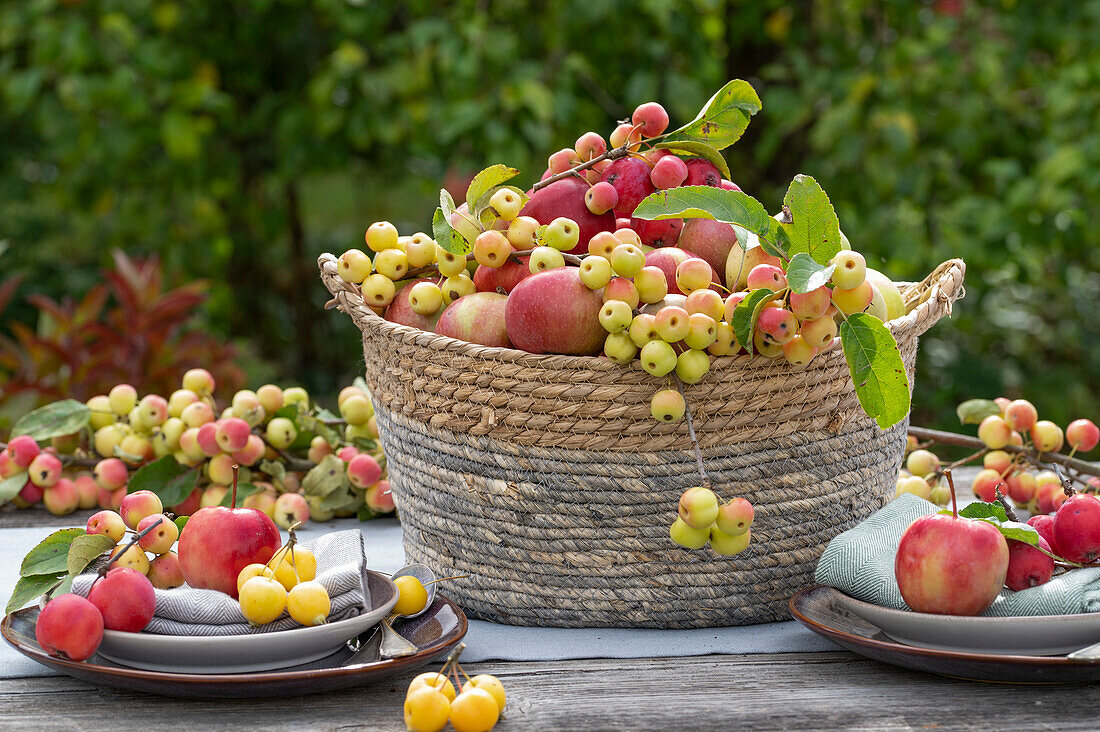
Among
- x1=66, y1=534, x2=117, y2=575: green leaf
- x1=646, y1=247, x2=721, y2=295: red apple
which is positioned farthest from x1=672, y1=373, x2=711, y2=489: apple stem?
x1=66, y1=534, x2=117, y2=575: green leaf

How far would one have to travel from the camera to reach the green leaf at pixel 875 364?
79cm

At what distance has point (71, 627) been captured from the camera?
722 mm

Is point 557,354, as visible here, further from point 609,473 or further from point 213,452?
point 213,452

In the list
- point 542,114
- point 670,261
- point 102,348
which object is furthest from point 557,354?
point 542,114

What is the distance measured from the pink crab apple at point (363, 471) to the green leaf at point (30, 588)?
1.37ft

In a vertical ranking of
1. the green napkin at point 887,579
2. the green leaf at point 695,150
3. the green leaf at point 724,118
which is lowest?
the green napkin at point 887,579

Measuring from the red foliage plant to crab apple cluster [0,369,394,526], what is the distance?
472mm

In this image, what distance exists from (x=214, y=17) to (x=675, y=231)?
9.00 ft

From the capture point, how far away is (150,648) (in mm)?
738

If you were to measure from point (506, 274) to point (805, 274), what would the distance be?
28 centimetres

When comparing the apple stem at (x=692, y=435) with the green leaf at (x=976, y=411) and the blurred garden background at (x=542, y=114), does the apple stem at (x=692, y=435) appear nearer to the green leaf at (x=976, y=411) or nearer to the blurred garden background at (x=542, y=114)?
the green leaf at (x=976, y=411)

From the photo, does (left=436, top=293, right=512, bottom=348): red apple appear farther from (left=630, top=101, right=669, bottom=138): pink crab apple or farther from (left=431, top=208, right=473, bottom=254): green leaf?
(left=630, top=101, right=669, bottom=138): pink crab apple

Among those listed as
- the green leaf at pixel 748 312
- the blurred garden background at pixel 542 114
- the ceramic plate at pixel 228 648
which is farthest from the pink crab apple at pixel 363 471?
the blurred garden background at pixel 542 114

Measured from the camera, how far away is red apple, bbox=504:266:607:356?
828mm
